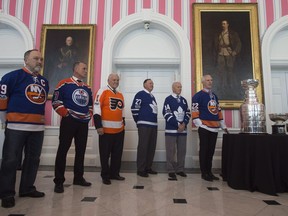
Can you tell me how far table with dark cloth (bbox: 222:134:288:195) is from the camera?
7.75 feet

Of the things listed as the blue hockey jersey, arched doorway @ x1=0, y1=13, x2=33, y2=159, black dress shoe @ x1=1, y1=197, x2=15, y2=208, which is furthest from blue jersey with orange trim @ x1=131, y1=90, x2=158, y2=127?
arched doorway @ x1=0, y1=13, x2=33, y2=159

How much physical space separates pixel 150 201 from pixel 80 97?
1.39 meters

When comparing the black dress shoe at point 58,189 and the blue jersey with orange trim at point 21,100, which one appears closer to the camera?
the blue jersey with orange trim at point 21,100

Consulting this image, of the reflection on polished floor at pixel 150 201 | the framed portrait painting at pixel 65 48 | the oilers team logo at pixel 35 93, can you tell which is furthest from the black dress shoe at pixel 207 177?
the framed portrait painting at pixel 65 48

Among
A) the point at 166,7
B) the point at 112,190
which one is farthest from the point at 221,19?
the point at 112,190

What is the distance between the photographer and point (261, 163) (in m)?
2.39

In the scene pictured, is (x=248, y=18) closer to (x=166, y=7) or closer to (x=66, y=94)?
(x=166, y=7)

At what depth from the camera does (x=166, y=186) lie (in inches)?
105

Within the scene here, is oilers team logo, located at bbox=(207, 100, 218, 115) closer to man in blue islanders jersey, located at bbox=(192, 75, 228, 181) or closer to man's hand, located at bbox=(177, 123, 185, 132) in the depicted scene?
man in blue islanders jersey, located at bbox=(192, 75, 228, 181)

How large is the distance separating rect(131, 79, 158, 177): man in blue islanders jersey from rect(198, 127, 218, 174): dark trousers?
76 cm

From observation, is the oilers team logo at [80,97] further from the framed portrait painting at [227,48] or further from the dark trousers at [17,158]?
the framed portrait painting at [227,48]

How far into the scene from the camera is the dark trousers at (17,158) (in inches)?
77.8

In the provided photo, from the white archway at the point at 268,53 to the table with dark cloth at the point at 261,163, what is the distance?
2098 mm

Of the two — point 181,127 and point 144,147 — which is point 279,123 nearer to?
→ point 181,127
